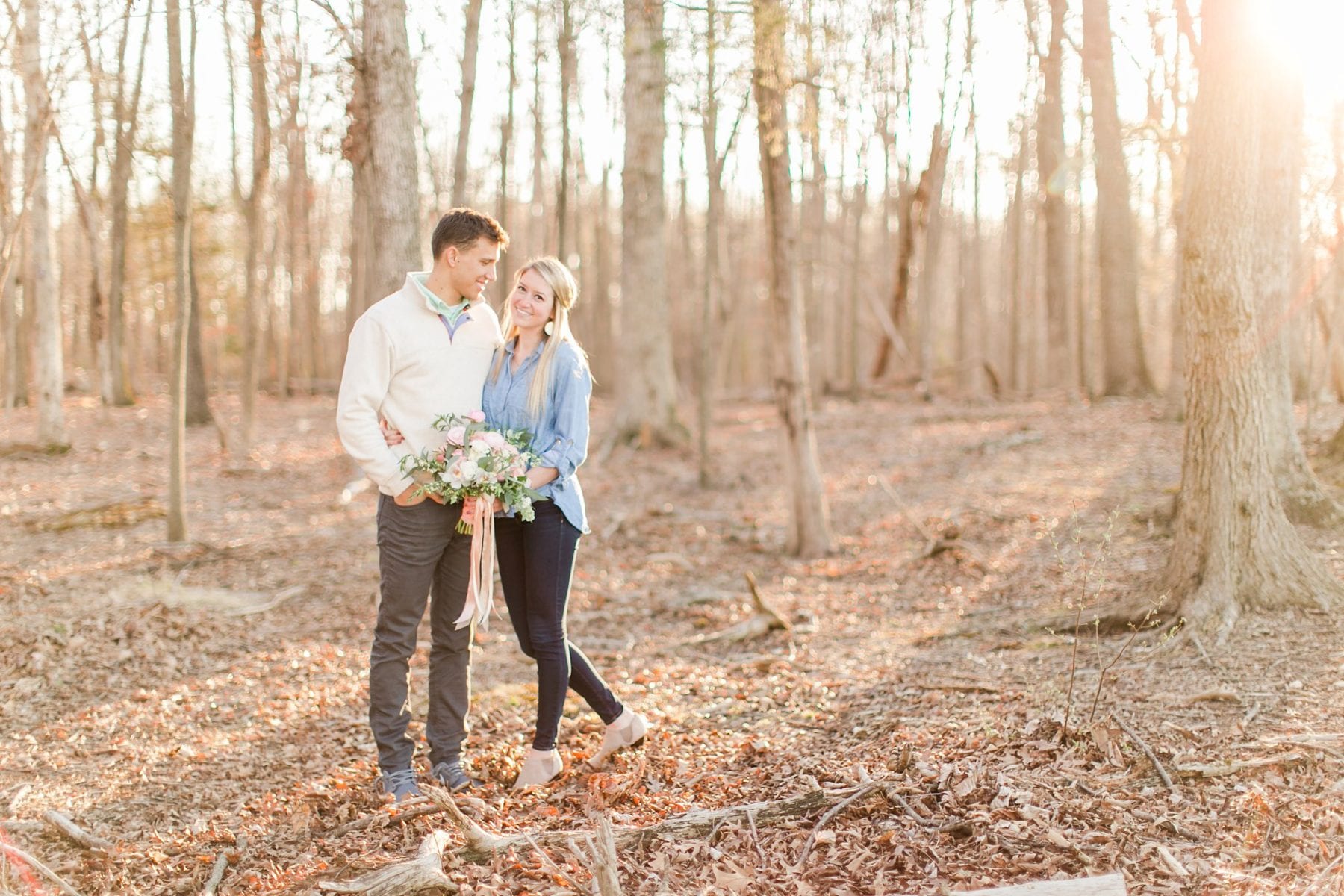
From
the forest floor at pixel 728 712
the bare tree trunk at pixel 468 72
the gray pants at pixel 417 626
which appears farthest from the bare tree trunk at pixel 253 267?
the gray pants at pixel 417 626

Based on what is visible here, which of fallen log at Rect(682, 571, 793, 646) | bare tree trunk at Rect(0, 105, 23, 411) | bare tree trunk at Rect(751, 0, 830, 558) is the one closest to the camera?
fallen log at Rect(682, 571, 793, 646)

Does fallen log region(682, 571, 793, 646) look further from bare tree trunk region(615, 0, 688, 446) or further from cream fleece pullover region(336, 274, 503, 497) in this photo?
bare tree trunk region(615, 0, 688, 446)

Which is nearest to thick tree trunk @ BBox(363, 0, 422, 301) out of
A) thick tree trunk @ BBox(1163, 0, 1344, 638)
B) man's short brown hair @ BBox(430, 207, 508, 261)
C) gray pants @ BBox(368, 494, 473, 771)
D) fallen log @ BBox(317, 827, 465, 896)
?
man's short brown hair @ BBox(430, 207, 508, 261)

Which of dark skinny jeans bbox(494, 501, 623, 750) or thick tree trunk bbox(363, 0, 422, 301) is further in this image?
thick tree trunk bbox(363, 0, 422, 301)

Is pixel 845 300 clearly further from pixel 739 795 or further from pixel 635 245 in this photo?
pixel 739 795

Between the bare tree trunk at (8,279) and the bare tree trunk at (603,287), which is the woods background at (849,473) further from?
the bare tree trunk at (603,287)

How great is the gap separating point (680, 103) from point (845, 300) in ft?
73.2

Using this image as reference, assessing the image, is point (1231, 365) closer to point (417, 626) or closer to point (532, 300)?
point (532, 300)

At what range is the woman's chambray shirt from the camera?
3.85 meters

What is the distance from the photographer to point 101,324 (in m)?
16.9

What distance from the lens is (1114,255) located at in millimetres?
15508

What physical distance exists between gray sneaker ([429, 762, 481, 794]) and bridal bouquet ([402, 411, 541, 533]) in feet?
3.66

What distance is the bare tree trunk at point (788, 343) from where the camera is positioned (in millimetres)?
8008

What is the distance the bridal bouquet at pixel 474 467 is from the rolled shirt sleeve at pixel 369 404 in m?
0.07
